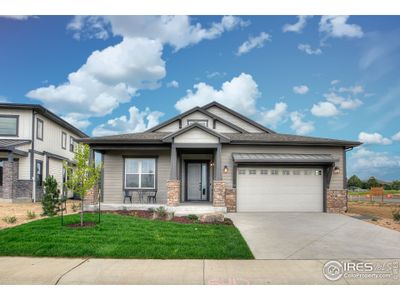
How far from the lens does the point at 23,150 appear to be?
1781 cm

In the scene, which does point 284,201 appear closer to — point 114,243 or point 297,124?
point 114,243

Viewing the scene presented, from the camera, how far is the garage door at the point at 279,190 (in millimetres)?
13398

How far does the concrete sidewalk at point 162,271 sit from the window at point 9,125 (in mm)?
14561

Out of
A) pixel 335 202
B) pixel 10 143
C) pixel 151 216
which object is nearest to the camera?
pixel 151 216

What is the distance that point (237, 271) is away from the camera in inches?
214

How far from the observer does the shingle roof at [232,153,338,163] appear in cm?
1296

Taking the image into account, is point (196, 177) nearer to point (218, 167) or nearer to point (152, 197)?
point (152, 197)

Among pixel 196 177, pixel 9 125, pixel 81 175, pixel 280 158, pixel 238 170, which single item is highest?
pixel 9 125

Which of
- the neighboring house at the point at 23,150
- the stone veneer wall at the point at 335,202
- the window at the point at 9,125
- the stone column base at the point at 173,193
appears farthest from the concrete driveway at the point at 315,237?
the window at the point at 9,125

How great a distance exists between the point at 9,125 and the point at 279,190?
55.3ft

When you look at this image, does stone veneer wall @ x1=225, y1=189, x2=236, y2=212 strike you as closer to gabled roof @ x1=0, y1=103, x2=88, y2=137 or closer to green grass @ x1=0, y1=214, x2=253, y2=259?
green grass @ x1=0, y1=214, x2=253, y2=259

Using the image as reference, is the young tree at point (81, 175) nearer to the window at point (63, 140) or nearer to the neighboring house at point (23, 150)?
the neighboring house at point (23, 150)

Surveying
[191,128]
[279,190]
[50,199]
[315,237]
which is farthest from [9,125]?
[315,237]

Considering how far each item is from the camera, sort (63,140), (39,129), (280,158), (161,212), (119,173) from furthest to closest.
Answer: (63,140), (39,129), (119,173), (280,158), (161,212)
